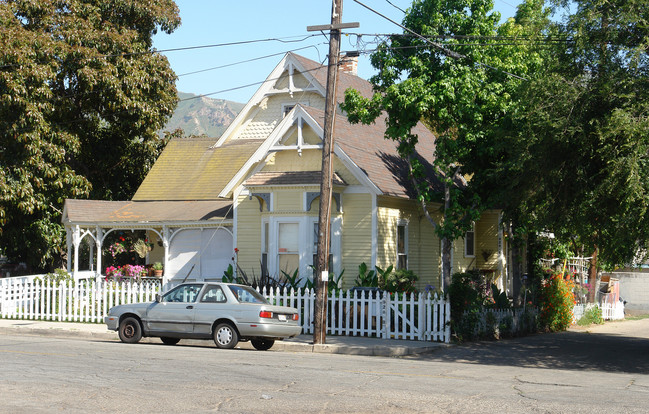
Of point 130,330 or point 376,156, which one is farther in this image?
point 376,156

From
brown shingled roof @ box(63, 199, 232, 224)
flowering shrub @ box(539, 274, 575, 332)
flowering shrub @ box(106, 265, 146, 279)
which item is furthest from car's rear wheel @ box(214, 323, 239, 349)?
flowering shrub @ box(539, 274, 575, 332)

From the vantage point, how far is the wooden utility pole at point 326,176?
18078 millimetres

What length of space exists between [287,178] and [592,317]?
14.9 meters

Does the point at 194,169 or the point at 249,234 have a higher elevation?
the point at 194,169

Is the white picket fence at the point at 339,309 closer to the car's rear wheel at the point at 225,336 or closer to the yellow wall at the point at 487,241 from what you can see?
the car's rear wheel at the point at 225,336

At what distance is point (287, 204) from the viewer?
2397 cm

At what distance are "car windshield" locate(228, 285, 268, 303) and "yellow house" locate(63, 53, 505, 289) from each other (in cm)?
574

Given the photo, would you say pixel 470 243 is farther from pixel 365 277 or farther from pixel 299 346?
pixel 299 346

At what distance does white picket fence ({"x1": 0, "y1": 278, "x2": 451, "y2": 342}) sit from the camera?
63.1 ft

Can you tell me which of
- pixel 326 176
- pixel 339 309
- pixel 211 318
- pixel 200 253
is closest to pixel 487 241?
pixel 200 253

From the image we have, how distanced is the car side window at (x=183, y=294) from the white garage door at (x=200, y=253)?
8.46m

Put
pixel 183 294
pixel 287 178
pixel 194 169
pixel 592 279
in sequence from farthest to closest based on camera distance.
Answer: pixel 592 279
pixel 194 169
pixel 287 178
pixel 183 294

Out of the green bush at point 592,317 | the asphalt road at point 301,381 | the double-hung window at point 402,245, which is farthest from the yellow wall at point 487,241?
the asphalt road at point 301,381

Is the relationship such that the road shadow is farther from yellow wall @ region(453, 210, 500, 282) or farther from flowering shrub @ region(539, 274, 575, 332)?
yellow wall @ region(453, 210, 500, 282)
